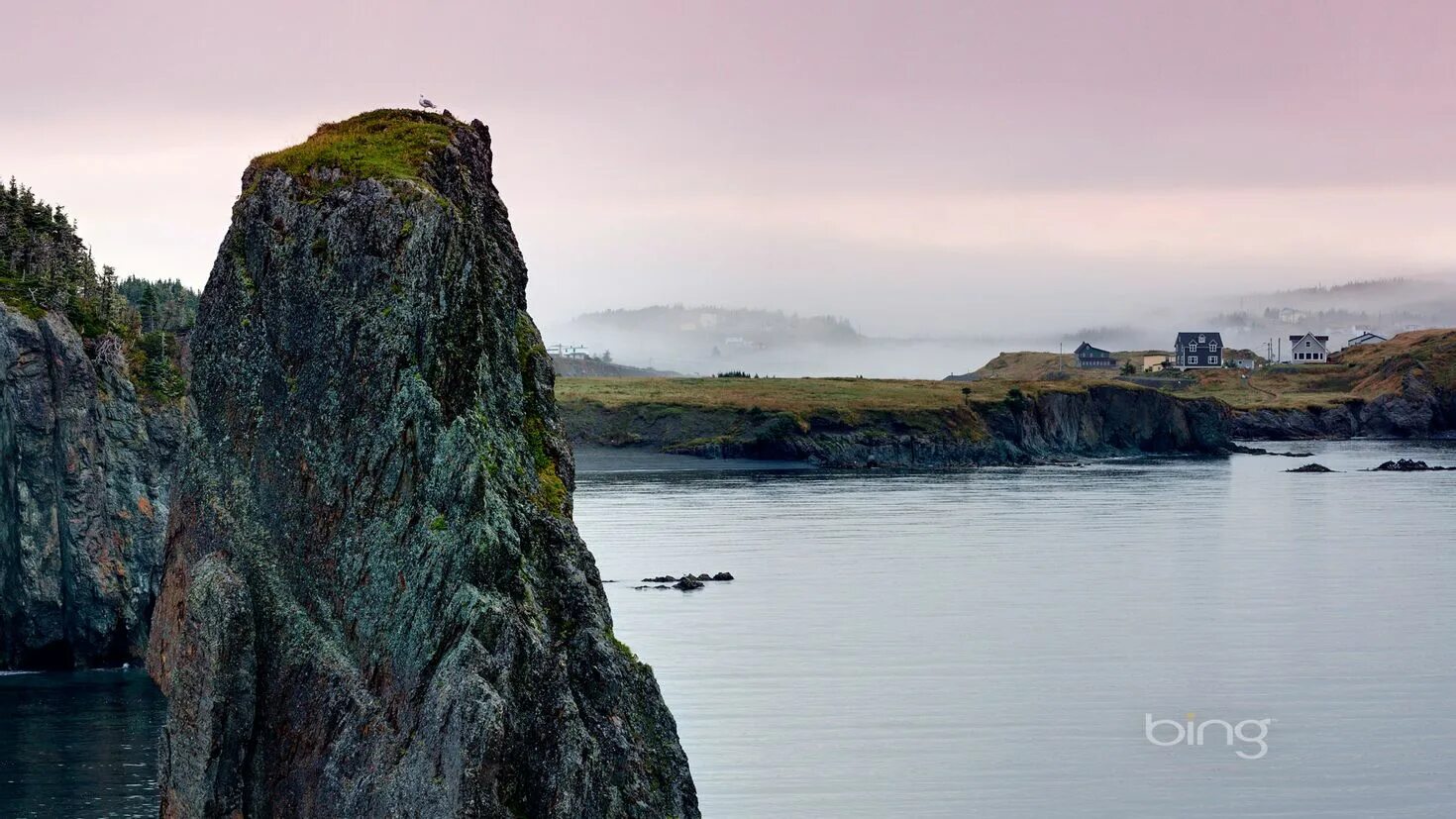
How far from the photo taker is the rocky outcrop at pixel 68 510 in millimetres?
71438

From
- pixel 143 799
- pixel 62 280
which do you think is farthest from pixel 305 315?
pixel 62 280

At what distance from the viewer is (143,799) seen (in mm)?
51031

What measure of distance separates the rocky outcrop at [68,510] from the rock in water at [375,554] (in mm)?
43305

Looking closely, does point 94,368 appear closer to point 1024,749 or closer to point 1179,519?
point 1024,749

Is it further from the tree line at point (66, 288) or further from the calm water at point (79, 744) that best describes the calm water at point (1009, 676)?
the tree line at point (66, 288)

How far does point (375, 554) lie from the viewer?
28.8 m

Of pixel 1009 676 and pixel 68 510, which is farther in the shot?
pixel 1009 676

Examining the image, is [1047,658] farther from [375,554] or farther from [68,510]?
[375,554]

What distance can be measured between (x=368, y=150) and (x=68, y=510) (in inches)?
1845

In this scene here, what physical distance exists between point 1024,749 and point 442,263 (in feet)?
119

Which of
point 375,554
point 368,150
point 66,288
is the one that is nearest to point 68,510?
point 66,288

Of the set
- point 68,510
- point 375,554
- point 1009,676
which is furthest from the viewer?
point 1009,676

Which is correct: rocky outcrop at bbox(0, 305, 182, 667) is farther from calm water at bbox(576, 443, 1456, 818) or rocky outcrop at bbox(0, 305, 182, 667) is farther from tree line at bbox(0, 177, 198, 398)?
calm water at bbox(576, 443, 1456, 818)

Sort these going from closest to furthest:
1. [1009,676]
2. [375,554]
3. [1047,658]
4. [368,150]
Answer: [375,554] < [368,150] < [1009,676] < [1047,658]
